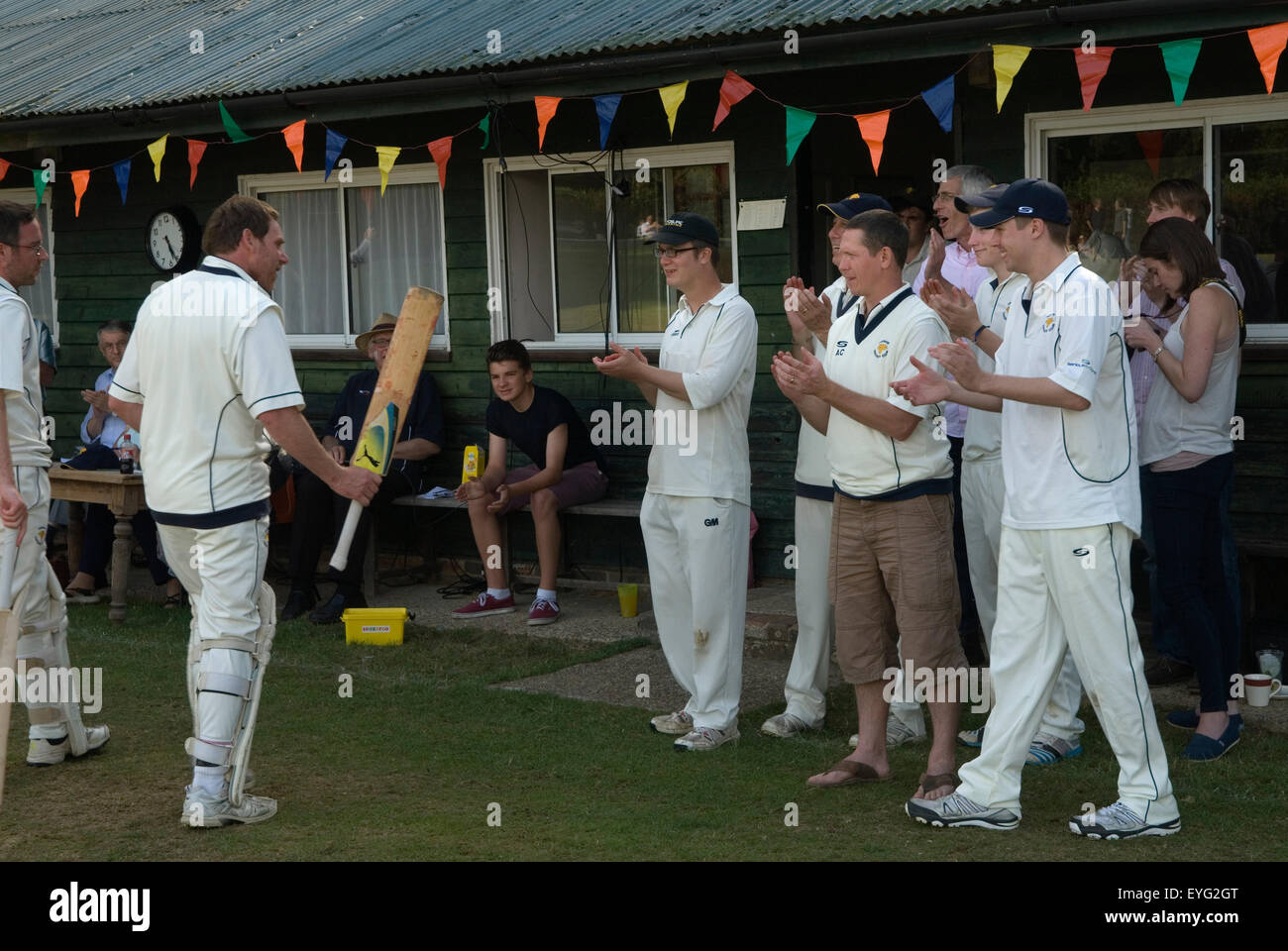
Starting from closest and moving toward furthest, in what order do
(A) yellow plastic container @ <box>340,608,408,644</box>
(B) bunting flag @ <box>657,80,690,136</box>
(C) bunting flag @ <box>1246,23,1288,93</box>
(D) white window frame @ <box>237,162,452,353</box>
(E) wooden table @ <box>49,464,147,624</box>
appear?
1. (C) bunting flag @ <box>1246,23,1288,93</box>
2. (B) bunting flag @ <box>657,80,690,136</box>
3. (A) yellow plastic container @ <box>340,608,408,644</box>
4. (E) wooden table @ <box>49,464,147,624</box>
5. (D) white window frame @ <box>237,162,452,353</box>

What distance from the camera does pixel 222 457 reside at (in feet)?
17.4

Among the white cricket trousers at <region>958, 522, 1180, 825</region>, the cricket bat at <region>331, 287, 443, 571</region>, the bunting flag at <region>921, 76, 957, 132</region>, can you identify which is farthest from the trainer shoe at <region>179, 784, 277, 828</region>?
the bunting flag at <region>921, 76, 957, 132</region>

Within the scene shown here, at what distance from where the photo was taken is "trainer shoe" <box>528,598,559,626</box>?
28.3ft

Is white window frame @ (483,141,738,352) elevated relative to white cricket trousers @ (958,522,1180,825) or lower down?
elevated

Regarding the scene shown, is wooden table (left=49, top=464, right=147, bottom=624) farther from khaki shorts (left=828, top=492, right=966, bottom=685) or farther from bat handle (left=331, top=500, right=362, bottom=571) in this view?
khaki shorts (left=828, top=492, right=966, bottom=685)

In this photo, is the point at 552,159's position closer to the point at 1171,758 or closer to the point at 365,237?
the point at 365,237

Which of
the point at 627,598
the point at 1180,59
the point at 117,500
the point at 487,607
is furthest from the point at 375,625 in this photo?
the point at 1180,59

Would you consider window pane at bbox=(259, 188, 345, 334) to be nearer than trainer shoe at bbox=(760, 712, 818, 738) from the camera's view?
No

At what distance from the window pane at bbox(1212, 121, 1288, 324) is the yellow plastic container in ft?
14.9

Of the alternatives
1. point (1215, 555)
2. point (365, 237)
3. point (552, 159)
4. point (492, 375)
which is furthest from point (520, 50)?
point (1215, 555)

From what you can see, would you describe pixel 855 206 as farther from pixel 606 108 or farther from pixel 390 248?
pixel 390 248

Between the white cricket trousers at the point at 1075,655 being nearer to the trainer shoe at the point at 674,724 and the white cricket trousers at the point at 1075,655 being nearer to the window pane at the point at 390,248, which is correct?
the trainer shoe at the point at 674,724

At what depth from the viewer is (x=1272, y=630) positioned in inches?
287

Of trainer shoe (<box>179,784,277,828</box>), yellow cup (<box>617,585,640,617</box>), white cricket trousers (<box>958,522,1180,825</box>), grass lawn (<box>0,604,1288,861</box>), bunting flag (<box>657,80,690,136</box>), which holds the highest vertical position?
bunting flag (<box>657,80,690,136</box>)
